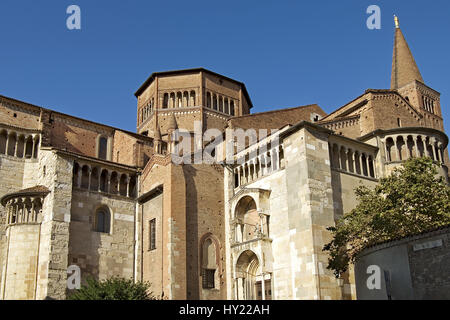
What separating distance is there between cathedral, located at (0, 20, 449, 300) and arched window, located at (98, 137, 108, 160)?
3531mm

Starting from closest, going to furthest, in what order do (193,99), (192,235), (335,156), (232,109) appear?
(335,156) → (192,235) → (193,99) → (232,109)

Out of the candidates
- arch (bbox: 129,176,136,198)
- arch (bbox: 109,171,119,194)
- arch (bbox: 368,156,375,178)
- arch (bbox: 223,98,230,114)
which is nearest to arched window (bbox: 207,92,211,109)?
arch (bbox: 223,98,230,114)

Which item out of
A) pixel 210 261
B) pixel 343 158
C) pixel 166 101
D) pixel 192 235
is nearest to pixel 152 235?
pixel 192 235

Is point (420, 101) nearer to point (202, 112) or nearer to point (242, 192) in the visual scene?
point (202, 112)

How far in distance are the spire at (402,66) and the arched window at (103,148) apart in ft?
87.2

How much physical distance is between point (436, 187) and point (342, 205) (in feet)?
15.6

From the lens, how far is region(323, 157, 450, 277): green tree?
699 inches

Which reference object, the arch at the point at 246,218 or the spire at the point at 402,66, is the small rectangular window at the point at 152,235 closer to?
the arch at the point at 246,218

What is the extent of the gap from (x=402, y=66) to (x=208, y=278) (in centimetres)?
2990

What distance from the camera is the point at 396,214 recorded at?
59.1 ft

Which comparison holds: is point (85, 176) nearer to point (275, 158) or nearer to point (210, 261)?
point (210, 261)

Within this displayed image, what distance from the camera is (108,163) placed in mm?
27016

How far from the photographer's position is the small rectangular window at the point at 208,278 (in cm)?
2362
